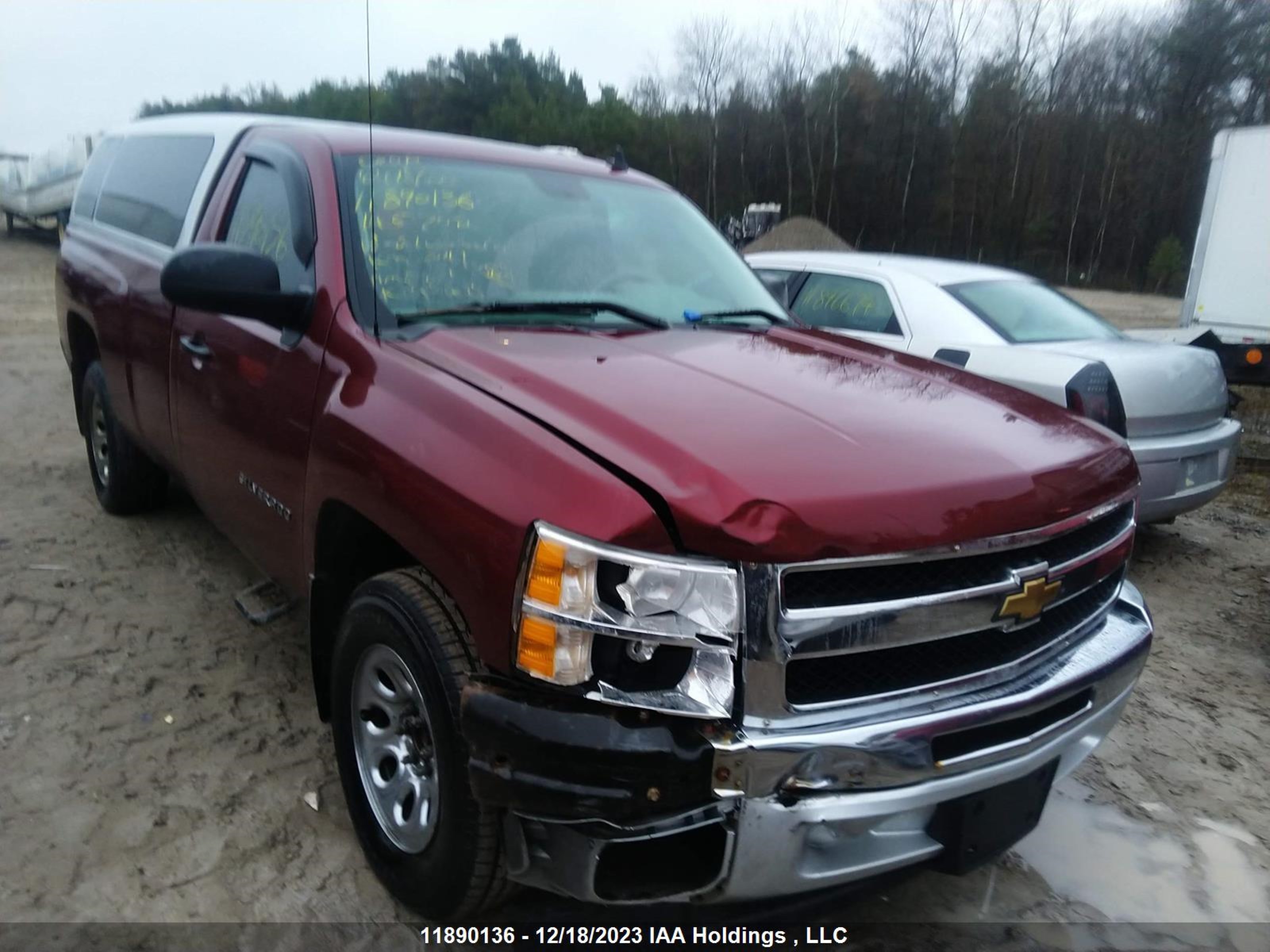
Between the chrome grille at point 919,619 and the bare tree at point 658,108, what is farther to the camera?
the bare tree at point 658,108

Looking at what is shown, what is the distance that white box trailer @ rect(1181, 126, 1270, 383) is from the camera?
9.22 metres

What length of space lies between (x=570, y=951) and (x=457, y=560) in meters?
1.04

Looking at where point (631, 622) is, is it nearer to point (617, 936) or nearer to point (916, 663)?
point (916, 663)

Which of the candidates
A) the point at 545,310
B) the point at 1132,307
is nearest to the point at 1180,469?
the point at 545,310

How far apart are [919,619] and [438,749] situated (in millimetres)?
1043

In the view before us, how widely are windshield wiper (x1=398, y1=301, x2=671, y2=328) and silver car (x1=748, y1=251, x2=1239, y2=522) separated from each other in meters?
1.32

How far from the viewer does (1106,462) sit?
236cm

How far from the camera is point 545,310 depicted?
2885 millimetres

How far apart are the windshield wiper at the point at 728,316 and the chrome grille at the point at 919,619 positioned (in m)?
1.38

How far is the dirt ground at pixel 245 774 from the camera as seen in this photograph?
254cm

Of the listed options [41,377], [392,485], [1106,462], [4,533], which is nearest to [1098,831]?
[1106,462]

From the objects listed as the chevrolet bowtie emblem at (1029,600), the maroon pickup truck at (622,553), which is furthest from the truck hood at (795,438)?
the chevrolet bowtie emblem at (1029,600)

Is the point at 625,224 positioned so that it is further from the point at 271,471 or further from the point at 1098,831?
the point at 1098,831

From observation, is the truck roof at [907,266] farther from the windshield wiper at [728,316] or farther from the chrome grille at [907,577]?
the chrome grille at [907,577]
